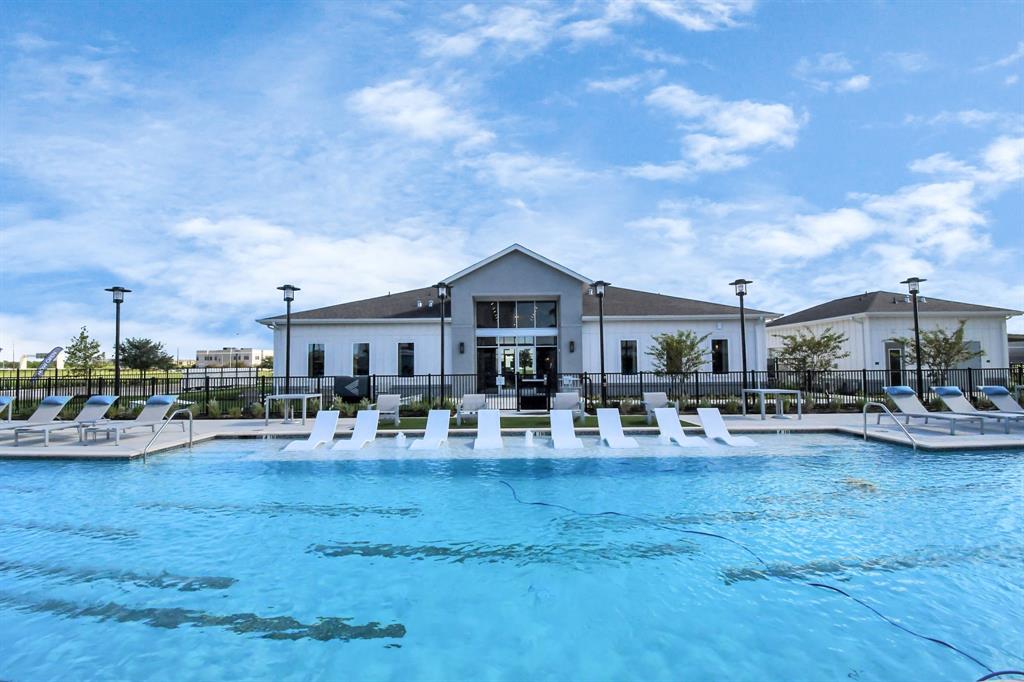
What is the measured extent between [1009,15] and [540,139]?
34.3ft

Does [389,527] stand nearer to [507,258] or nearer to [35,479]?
[35,479]

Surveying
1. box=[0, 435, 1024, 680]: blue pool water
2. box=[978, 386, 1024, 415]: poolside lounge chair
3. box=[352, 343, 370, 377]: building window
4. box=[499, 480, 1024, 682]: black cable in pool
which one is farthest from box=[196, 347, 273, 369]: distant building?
box=[499, 480, 1024, 682]: black cable in pool

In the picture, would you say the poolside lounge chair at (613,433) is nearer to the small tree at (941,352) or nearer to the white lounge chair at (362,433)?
the white lounge chair at (362,433)

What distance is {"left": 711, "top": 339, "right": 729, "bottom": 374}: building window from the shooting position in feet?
80.7

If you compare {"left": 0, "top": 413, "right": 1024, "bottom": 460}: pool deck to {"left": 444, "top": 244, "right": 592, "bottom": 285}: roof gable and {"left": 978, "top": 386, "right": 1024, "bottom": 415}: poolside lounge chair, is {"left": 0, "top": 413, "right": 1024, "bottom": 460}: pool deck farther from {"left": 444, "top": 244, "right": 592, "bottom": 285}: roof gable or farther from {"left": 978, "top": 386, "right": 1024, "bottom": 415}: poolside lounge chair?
{"left": 444, "top": 244, "right": 592, "bottom": 285}: roof gable

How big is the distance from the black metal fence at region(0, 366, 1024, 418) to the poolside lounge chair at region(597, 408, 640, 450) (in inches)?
170

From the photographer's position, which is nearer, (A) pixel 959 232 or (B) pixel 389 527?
(B) pixel 389 527

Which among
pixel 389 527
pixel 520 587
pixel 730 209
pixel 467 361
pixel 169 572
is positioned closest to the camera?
pixel 520 587

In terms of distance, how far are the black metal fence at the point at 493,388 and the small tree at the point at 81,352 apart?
4.32 meters

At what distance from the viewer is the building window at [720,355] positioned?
24.6 m

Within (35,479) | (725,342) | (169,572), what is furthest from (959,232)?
(35,479)

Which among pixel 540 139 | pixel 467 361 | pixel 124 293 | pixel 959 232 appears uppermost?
pixel 540 139

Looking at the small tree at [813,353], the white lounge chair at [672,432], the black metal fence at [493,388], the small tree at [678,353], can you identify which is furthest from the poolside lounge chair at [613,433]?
the small tree at [813,353]

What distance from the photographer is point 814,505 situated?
7336mm
